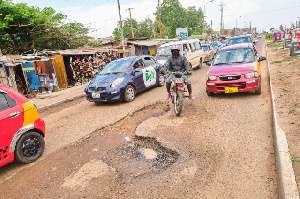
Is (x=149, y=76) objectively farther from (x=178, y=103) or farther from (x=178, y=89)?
(x=178, y=103)

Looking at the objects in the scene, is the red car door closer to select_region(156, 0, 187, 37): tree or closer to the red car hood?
the red car hood

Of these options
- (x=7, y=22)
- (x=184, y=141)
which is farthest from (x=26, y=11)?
(x=184, y=141)

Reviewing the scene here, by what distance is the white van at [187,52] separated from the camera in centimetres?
1321

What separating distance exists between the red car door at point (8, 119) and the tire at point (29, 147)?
0.73ft

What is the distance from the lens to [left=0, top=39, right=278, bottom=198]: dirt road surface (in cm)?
326

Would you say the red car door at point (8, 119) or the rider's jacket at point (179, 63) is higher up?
the rider's jacket at point (179, 63)

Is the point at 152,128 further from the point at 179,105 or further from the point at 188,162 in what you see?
the point at 188,162

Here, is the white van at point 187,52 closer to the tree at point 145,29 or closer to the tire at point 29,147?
the tire at point 29,147

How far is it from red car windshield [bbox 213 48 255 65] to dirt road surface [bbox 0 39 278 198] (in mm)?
1781

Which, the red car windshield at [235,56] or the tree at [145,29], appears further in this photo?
the tree at [145,29]

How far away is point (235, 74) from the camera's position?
7.07 meters

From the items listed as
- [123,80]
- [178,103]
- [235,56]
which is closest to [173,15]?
[235,56]

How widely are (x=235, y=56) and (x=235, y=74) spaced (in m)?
1.44

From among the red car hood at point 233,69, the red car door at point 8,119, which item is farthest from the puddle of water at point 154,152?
the red car hood at point 233,69
